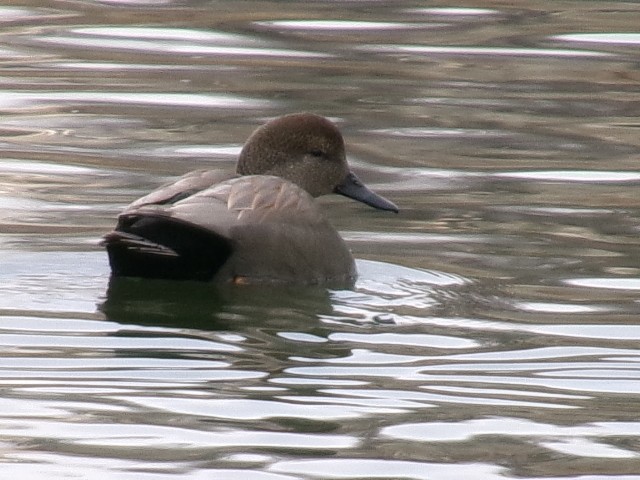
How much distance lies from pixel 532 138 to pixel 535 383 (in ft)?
17.9

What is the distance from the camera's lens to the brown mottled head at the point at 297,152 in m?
8.42

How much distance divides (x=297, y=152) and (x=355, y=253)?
2.02 ft

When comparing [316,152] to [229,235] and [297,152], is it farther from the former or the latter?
[229,235]

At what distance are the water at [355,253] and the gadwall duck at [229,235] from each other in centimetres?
12

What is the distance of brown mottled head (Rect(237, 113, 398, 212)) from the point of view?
842cm

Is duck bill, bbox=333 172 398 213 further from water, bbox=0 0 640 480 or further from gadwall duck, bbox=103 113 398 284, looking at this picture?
gadwall duck, bbox=103 113 398 284

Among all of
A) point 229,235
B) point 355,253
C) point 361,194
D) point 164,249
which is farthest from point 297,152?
point 164,249

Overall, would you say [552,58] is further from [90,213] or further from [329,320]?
[329,320]

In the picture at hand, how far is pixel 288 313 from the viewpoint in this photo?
7.32 m

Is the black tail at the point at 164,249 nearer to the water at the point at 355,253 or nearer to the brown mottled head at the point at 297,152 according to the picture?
the water at the point at 355,253

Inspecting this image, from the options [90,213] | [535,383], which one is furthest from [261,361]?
[90,213]

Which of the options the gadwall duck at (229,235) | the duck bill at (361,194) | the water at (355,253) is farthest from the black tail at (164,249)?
the duck bill at (361,194)

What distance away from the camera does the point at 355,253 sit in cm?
877

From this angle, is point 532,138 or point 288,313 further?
point 532,138
